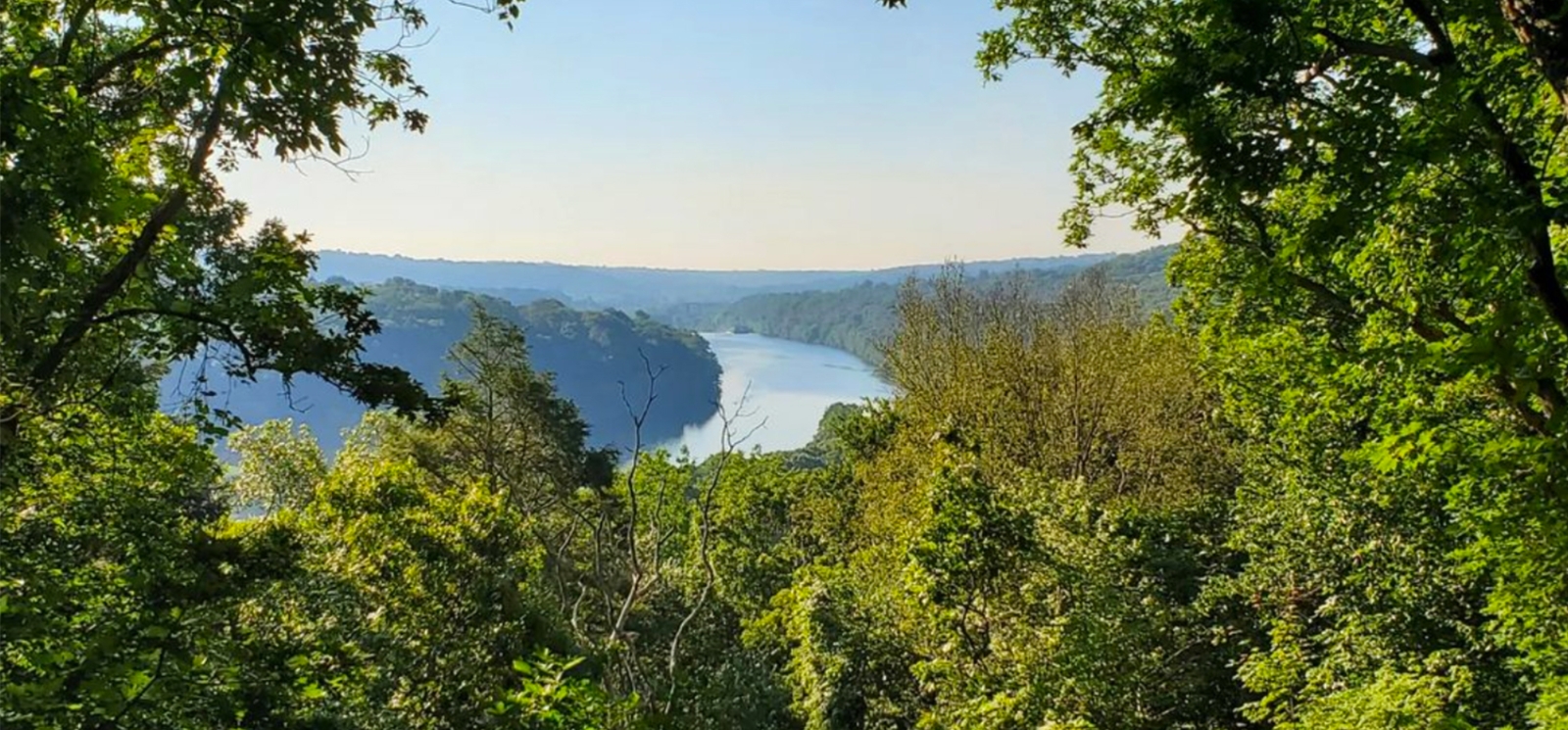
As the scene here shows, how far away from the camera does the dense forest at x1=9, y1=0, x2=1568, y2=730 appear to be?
4.03 metres

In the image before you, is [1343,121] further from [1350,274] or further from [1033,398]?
[1033,398]

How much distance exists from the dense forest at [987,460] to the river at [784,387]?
49.7 meters

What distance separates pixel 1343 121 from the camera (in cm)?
408

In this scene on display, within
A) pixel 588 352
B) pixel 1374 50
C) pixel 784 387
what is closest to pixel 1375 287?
pixel 1374 50

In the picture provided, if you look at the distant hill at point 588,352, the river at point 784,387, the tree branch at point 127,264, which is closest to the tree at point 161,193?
the tree branch at point 127,264

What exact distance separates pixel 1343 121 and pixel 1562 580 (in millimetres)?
3947

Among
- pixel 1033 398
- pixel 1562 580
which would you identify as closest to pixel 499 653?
pixel 1562 580

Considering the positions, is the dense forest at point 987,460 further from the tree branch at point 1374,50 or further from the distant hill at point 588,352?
the distant hill at point 588,352

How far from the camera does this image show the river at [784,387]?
85938 millimetres

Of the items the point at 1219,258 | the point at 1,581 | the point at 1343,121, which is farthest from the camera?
the point at 1219,258

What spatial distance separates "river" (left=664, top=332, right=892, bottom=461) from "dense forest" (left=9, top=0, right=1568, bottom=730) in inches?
1956

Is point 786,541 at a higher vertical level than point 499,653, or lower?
lower

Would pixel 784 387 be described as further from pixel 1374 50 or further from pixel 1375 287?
pixel 1374 50

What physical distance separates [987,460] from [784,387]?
97.8 m
